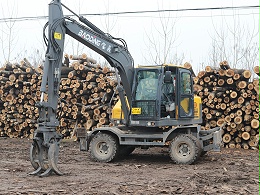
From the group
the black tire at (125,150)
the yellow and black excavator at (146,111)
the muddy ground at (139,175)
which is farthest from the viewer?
the black tire at (125,150)

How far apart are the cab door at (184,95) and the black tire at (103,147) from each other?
1970mm

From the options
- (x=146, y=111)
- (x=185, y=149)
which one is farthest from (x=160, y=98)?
(x=185, y=149)

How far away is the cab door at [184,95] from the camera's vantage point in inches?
452

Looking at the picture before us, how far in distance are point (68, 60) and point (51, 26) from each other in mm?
7108

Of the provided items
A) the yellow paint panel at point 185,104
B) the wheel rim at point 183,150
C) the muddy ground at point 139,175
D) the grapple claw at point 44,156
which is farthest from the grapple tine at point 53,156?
the yellow paint panel at point 185,104

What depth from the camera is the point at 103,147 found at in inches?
464

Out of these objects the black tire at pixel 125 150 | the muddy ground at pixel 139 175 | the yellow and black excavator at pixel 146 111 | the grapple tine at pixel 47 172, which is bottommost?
the muddy ground at pixel 139 175

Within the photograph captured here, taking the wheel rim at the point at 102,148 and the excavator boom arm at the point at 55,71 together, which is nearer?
the excavator boom arm at the point at 55,71

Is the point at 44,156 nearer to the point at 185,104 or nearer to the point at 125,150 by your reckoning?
the point at 125,150

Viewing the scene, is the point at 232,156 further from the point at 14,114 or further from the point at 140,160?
the point at 14,114

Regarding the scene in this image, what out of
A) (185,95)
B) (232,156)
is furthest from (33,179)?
(232,156)

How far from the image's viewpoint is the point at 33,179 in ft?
28.2

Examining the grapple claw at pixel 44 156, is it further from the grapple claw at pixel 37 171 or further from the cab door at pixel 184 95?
the cab door at pixel 184 95

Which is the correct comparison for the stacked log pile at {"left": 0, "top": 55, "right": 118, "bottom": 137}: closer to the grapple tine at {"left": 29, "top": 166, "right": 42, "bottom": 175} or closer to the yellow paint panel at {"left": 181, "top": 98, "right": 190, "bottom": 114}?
the yellow paint panel at {"left": 181, "top": 98, "right": 190, "bottom": 114}
